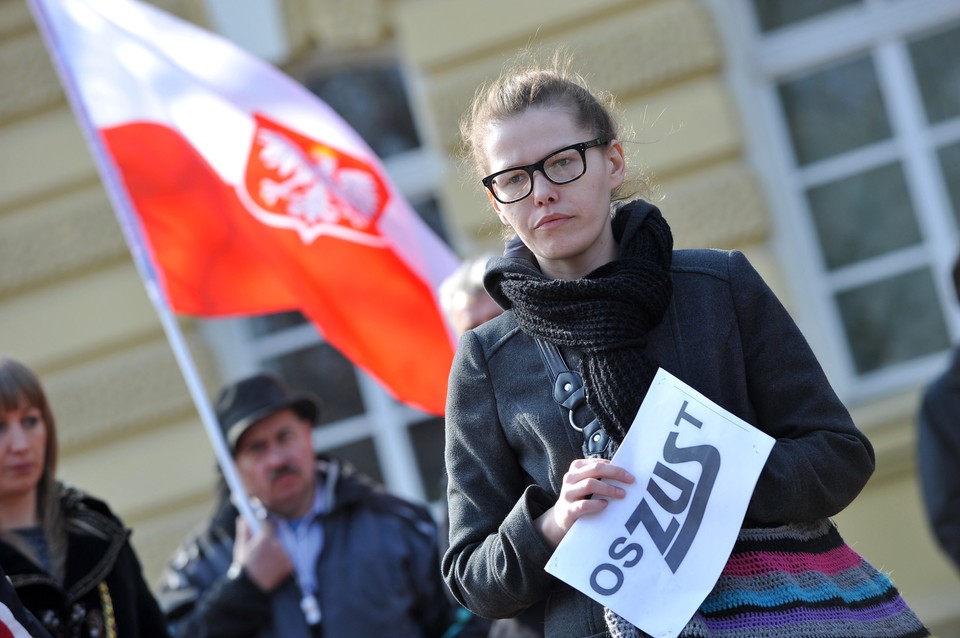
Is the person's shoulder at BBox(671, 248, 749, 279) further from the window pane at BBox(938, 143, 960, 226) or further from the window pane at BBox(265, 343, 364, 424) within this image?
the window pane at BBox(265, 343, 364, 424)

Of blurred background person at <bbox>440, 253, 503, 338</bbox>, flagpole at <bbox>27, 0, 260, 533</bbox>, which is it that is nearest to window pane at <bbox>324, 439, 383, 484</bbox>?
flagpole at <bbox>27, 0, 260, 533</bbox>

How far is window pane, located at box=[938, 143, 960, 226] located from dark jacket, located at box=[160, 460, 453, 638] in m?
3.15

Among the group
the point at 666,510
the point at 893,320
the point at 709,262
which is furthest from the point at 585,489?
the point at 893,320

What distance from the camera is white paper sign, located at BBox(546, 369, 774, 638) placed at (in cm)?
178

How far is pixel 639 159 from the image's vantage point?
5.67m

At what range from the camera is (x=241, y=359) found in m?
6.57

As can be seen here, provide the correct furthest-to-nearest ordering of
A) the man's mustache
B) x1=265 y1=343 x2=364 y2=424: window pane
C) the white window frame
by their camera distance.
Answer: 1. x1=265 y1=343 x2=364 y2=424: window pane
2. the white window frame
3. the man's mustache

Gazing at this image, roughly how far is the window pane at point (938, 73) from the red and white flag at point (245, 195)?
297 cm

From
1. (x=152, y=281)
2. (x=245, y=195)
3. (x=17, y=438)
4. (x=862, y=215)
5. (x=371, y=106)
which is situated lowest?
(x=862, y=215)

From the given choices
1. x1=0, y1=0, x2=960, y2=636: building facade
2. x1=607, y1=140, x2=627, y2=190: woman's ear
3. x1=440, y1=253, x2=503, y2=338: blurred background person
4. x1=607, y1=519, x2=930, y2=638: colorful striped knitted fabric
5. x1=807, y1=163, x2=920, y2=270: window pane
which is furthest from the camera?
x1=807, y1=163, x2=920, y2=270: window pane

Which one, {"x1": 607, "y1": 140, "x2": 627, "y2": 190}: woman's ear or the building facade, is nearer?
{"x1": 607, "y1": 140, "x2": 627, "y2": 190}: woman's ear

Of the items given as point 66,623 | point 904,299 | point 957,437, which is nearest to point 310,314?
point 66,623

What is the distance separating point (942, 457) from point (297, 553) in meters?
2.18

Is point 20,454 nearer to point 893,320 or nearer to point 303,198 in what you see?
point 303,198
